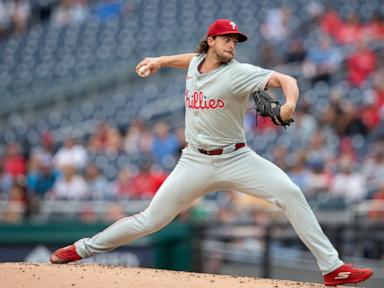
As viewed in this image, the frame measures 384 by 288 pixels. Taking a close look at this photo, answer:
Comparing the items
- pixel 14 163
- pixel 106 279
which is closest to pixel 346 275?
pixel 106 279

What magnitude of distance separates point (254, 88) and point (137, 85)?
37.6 feet

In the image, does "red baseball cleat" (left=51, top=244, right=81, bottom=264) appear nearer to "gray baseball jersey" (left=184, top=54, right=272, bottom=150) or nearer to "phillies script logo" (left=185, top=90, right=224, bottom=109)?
"gray baseball jersey" (left=184, top=54, right=272, bottom=150)

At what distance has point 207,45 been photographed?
699 cm

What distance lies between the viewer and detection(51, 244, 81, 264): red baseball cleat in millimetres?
7307

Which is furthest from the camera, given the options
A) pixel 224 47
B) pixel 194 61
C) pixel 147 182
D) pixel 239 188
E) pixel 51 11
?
pixel 51 11

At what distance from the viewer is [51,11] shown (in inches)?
864

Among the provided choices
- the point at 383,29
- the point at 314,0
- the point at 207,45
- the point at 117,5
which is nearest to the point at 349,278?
the point at 207,45

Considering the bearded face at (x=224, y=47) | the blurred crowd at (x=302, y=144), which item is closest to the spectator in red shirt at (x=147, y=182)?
the blurred crowd at (x=302, y=144)

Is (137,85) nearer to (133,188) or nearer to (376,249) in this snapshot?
(133,188)

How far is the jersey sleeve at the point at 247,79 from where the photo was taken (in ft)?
21.7

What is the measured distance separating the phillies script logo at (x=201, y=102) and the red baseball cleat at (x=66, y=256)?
1.38 m

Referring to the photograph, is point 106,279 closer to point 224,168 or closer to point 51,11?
point 224,168

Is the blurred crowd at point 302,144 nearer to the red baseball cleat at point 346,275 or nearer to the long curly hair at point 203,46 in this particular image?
the red baseball cleat at point 346,275

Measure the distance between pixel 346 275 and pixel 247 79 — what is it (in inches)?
57.8
